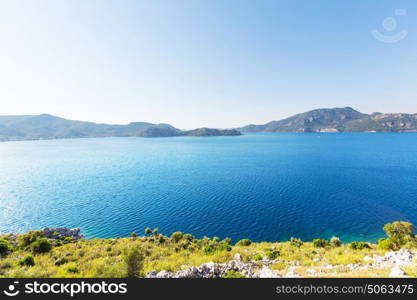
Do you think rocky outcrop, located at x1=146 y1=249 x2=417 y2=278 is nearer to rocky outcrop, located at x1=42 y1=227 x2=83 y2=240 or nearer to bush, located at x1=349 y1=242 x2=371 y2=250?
bush, located at x1=349 y1=242 x2=371 y2=250

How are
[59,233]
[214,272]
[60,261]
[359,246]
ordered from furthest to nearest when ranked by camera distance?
[59,233], [359,246], [60,261], [214,272]

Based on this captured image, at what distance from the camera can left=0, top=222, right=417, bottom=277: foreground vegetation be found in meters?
11.1

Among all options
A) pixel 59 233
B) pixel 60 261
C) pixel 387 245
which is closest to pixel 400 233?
pixel 387 245

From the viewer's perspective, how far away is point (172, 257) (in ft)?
57.4

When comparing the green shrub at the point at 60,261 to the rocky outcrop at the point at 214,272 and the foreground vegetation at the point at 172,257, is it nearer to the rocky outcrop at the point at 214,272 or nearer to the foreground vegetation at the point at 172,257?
the foreground vegetation at the point at 172,257

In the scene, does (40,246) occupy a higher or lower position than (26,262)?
lower

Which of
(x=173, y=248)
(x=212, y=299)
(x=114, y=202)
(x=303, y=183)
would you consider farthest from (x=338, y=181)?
(x=114, y=202)

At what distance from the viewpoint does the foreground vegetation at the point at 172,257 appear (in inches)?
438

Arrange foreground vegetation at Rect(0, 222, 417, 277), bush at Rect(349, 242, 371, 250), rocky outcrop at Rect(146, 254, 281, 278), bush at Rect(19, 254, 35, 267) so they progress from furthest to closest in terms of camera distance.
A: bush at Rect(349, 242, 371, 250), bush at Rect(19, 254, 35, 267), foreground vegetation at Rect(0, 222, 417, 277), rocky outcrop at Rect(146, 254, 281, 278)

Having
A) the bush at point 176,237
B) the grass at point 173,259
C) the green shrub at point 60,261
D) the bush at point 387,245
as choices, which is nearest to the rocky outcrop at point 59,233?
the grass at point 173,259

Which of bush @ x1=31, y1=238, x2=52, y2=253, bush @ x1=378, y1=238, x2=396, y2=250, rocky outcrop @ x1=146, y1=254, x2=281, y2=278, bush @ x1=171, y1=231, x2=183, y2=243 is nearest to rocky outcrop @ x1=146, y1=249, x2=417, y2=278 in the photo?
rocky outcrop @ x1=146, y1=254, x2=281, y2=278

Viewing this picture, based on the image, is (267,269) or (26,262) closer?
(267,269)

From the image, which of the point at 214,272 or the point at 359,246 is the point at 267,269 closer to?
the point at 214,272

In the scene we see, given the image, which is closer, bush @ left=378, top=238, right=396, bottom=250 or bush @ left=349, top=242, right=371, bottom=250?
bush @ left=378, top=238, right=396, bottom=250
